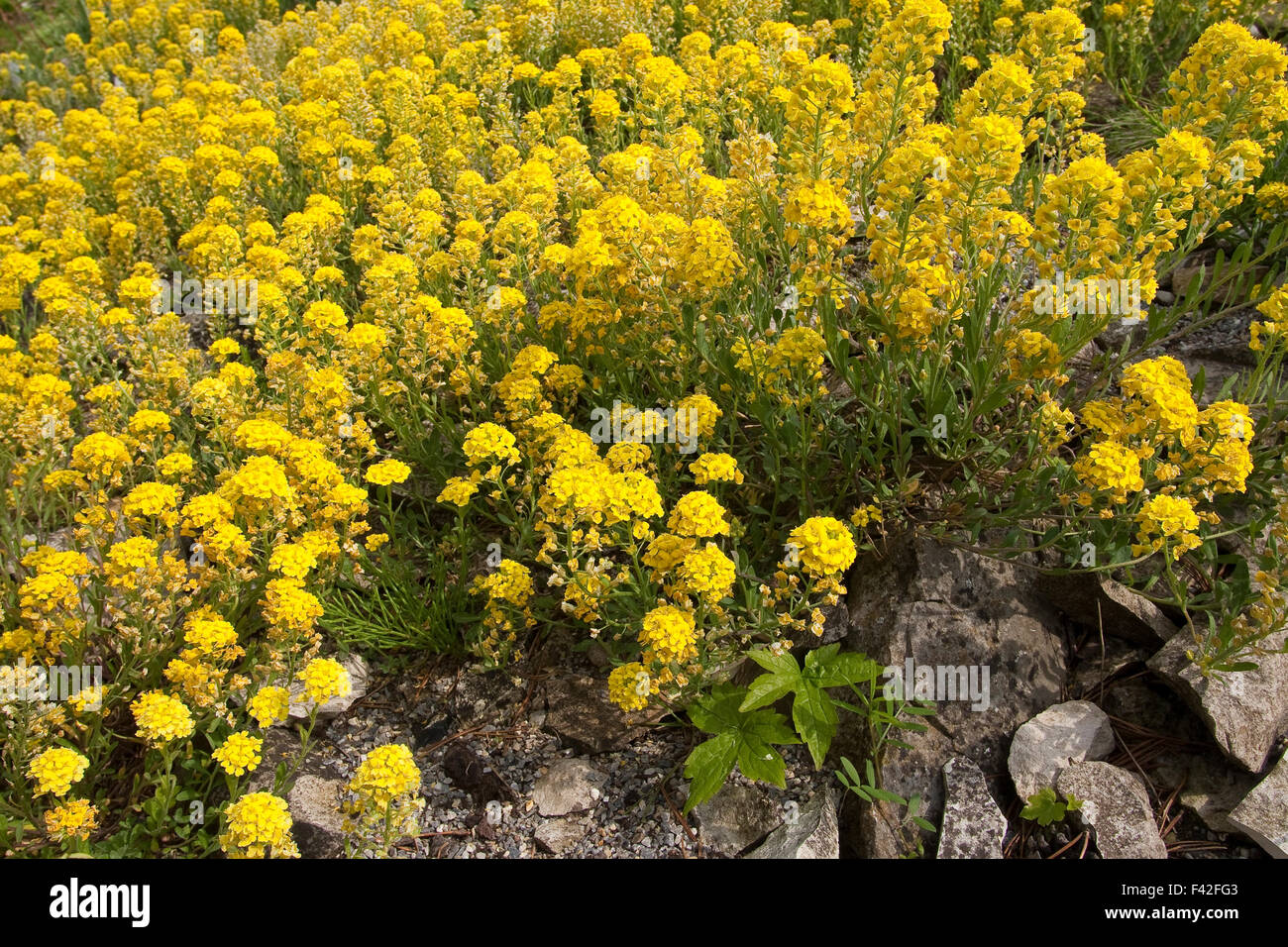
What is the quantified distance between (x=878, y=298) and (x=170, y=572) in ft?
9.60

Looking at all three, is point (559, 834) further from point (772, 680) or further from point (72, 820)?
point (72, 820)

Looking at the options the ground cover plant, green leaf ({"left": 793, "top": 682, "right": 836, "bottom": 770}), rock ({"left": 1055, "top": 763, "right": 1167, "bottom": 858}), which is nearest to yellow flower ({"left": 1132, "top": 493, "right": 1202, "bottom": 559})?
the ground cover plant

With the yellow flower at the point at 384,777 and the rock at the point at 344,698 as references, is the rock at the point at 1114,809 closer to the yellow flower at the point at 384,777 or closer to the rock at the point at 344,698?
the yellow flower at the point at 384,777

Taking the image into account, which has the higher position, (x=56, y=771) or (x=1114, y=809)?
(x=1114, y=809)

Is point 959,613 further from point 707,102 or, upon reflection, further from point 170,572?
point 707,102

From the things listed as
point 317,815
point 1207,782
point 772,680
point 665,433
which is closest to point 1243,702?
point 1207,782

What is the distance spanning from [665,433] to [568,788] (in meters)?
1.43

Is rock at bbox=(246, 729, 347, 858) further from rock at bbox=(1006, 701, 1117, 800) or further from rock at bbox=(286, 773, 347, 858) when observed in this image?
rock at bbox=(1006, 701, 1117, 800)

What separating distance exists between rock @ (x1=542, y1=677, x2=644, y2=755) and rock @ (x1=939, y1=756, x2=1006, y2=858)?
45.7 inches

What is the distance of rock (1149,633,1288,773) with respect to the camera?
9.71 ft

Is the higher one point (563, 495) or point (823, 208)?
point (823, 208)

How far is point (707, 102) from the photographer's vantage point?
5.76 m

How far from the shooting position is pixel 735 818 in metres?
3.23
